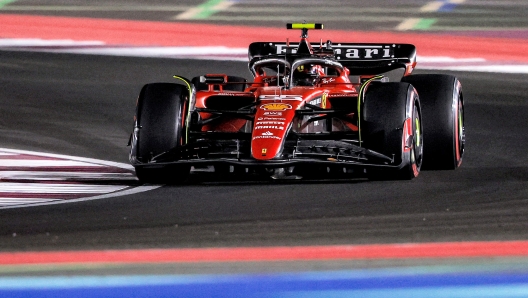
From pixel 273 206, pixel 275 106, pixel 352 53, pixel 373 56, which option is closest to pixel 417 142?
pixel 275 106

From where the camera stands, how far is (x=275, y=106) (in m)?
11.6

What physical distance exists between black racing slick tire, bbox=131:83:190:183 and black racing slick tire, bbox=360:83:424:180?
157 centimetres

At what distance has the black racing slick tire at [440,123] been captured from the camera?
41.3 feet

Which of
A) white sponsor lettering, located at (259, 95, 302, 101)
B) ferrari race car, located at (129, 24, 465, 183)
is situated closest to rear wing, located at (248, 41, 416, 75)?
ferrari race car, located at (129, 24, 465, 183)

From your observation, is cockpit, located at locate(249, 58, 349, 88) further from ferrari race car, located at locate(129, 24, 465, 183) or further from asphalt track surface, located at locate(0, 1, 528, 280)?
asphalt track surface, located at locate(0, 1, 528, 280)

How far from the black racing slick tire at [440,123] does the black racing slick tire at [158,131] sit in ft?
7.62

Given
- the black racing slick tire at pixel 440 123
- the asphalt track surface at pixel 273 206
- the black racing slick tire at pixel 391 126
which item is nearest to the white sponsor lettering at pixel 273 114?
the asphalt track surface at pixel 273 206

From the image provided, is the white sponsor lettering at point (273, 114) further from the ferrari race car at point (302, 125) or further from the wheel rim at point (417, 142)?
the wheel rim at point (417, 142)

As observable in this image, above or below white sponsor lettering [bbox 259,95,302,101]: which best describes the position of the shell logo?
below

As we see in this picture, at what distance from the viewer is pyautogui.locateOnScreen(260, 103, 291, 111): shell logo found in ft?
37.9

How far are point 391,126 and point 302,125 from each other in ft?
3.22

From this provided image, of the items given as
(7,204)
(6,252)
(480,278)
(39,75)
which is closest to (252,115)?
(7,204)

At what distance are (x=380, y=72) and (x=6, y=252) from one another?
24.2 ft

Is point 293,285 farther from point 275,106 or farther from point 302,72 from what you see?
point 302,72
